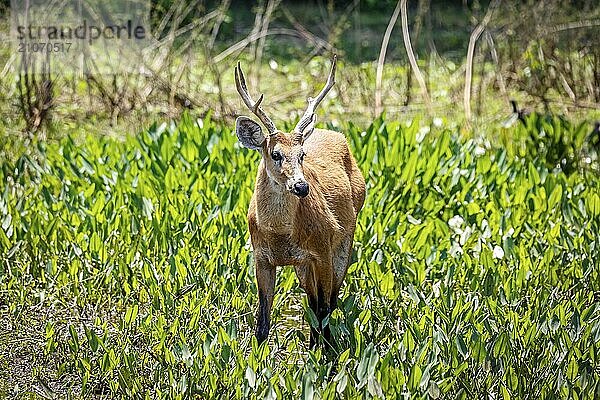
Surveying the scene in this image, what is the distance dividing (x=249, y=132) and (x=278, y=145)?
143 mm

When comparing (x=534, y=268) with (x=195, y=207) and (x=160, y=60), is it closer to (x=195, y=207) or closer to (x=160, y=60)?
(x=195, y=207)

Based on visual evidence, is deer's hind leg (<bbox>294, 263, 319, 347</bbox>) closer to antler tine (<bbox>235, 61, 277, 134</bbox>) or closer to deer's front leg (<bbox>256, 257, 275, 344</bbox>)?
deer's front leg (<bbox>256, 257, 275, 344</bbox>)

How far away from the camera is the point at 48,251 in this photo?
4680 millimetres

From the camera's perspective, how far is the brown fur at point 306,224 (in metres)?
3.50

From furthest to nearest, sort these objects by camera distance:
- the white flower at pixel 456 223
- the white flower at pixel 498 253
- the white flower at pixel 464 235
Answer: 1. the white flower at pixel 456 223
2. the white flower at pixel 464 235
3. the white flower at pixel 498 253

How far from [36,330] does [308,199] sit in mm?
1359

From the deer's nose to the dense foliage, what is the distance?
23.5 inches

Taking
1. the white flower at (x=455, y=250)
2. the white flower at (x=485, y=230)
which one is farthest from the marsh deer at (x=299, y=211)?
the white flower at (x=485, y=230)

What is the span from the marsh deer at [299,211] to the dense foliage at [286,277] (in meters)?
0.16

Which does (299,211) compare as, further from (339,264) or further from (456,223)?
(456,223)

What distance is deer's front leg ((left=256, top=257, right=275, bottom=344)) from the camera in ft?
11.9

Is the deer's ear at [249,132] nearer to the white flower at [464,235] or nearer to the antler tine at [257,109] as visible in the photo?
the antler tine at [257,109]

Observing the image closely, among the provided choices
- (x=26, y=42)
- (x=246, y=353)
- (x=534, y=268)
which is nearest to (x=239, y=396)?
(x=246, y=353)

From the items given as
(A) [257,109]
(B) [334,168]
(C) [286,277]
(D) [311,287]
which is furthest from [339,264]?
(A) [257,109]
